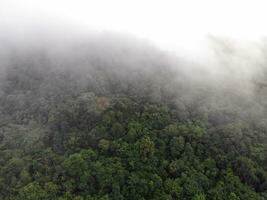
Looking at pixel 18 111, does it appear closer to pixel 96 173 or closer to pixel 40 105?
pixel 40 105

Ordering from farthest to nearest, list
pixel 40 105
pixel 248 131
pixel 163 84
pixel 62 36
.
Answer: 1. pixel 62 36
2. pixel 163 84
3. pixel 40 105
4. pixel 248 131

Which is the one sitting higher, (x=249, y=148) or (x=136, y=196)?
(x=249, y=148)

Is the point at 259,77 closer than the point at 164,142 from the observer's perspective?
No

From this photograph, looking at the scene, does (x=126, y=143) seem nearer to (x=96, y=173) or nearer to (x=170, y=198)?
(x=96, y=173)

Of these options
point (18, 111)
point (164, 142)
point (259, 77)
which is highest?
point (259, 77)

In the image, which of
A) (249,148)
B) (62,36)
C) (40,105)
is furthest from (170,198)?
(62,36)

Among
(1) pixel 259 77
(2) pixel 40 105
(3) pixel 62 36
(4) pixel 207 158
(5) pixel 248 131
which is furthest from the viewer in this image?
(3) pixel 62 36

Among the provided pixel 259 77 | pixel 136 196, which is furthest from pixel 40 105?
pixel 259 77
